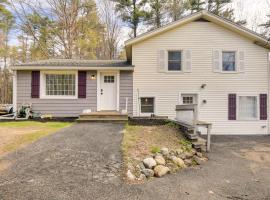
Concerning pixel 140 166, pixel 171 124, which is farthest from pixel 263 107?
pixel 140 166

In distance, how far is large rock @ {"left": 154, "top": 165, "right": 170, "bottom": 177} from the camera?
4.87 m

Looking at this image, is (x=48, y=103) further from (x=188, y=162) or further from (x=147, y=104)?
(x=188, y=162)

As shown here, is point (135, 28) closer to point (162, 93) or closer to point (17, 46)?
point (162, 93)

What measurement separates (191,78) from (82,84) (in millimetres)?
5759

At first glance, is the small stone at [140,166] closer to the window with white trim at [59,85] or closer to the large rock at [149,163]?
the large rock at [149,163]

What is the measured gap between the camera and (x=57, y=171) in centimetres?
439

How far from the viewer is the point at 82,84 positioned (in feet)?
36.7

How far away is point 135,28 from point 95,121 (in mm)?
13881

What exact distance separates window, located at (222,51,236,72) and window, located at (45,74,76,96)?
8073 millimetres

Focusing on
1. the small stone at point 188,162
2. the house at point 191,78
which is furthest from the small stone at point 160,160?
the house at point 191,78

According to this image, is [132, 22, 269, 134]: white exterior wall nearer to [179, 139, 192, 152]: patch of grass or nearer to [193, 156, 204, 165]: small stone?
[179, 139, 192, 152]: patch of grass

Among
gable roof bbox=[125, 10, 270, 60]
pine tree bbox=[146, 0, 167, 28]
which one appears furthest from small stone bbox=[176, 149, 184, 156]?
pine tree bbox=[146, 0, 167, 28]

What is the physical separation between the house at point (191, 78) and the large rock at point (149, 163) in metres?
6.08

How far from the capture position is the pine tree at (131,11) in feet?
67.4
